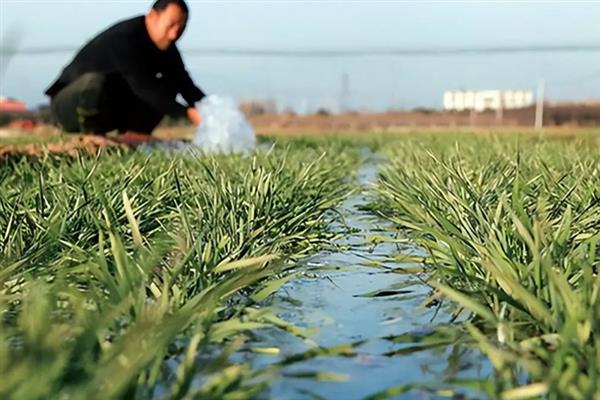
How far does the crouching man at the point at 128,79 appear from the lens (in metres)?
5.46

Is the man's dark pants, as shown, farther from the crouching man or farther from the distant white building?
the distant white building

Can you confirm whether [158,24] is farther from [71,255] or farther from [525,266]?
[525,266]

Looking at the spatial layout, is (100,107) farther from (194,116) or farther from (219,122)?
(219,122)

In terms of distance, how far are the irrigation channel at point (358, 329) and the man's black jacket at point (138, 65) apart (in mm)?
3629

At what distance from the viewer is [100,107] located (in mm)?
5730

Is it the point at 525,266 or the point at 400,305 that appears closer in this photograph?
the point at 525,266

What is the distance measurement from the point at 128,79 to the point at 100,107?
34cm

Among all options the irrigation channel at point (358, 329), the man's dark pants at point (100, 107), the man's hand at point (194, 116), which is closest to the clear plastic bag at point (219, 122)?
the man's hand at point (194, 116)

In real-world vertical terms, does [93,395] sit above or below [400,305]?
above

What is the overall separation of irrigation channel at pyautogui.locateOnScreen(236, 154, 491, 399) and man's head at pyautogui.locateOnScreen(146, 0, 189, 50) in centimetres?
339

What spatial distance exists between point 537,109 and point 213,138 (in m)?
20.0

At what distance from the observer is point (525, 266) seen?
1336mm

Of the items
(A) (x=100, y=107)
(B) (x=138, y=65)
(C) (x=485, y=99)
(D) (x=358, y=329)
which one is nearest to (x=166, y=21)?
(B) (x=138, y=65)

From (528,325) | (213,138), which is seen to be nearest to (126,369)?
(528,325)
